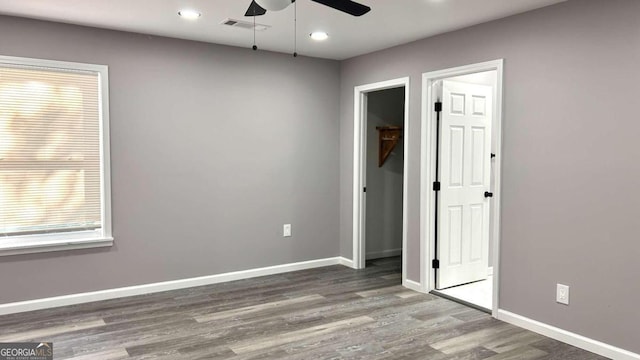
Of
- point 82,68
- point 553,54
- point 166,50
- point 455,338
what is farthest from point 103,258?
point 553,54

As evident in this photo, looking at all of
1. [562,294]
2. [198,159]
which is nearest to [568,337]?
[562,294]

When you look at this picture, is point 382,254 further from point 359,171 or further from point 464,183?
point 464,183

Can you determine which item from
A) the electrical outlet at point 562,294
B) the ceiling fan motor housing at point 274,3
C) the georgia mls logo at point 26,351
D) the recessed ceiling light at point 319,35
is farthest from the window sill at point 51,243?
the electrical outlet at point 562,294

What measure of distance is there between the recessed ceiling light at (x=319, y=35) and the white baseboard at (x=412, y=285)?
2.49 meters

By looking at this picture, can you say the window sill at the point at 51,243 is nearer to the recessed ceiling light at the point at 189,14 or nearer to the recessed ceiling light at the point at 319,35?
the recessed ceiling light at the point at 189,14

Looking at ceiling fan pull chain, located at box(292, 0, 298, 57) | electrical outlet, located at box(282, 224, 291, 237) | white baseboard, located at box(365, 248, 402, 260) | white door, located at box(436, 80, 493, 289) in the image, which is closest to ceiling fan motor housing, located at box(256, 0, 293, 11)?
ceiling fan pull chain, located at box(292, 0, 298, 57)

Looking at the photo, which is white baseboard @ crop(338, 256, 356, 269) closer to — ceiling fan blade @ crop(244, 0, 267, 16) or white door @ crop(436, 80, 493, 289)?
white door @ crop(436, 80, 493, 289)

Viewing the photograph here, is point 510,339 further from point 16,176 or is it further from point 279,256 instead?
point 16,176

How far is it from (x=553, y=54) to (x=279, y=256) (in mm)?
3279

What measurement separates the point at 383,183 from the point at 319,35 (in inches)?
89.8

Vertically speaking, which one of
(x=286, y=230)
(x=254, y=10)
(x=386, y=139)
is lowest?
(x=286, y=230)

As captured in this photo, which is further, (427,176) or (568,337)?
(427,176)

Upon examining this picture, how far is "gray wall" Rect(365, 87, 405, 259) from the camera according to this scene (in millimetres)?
5742

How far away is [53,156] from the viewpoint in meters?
3.89
